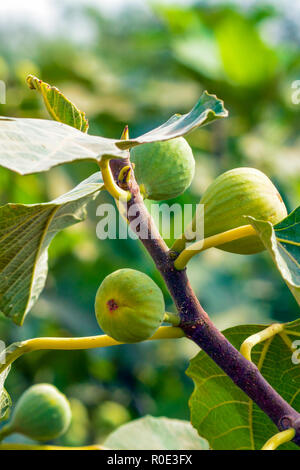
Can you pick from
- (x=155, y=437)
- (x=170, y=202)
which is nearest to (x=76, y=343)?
(x=155, y=437)

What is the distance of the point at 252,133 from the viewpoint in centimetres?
Result: 391

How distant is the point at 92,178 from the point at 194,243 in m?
0.20

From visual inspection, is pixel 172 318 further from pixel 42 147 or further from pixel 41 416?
pixel 41 416

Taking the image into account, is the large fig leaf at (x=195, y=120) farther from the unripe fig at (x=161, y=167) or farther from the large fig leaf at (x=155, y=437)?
the large fig leaf at (x=155, y=437)

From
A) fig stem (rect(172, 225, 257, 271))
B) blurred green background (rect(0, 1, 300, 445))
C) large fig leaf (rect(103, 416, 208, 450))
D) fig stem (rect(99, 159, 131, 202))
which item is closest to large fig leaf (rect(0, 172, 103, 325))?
fig stem (rect(99, 159, 131, 202))

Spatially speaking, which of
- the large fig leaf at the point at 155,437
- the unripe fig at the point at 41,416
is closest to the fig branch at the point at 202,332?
the large fig leaf at the point at 155,437

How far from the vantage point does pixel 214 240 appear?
0.77 meters

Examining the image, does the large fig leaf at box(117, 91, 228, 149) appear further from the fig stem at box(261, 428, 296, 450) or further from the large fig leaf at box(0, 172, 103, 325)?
the fig stem at box(261, 428, 296, 450)

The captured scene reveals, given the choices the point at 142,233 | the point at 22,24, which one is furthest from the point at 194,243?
the point at 22,24

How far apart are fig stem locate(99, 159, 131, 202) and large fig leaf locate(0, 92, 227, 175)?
63 millimetres

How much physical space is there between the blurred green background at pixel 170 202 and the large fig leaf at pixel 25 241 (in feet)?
5.69

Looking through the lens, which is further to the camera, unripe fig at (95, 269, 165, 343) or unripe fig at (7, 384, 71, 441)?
unripe fig at (7, 384, 71, 441)

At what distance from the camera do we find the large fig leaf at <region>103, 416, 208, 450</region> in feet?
3.84

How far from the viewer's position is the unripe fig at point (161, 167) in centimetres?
84
